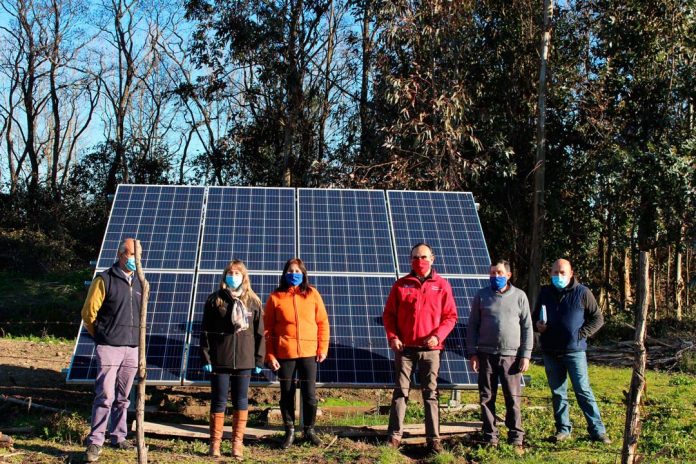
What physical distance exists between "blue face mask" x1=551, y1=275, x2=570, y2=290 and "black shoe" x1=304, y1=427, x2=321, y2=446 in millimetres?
2931

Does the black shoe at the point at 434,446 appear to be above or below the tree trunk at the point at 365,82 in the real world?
below

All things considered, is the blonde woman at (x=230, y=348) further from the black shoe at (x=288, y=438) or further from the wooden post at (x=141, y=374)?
the wooden post at (x=141, y=374)

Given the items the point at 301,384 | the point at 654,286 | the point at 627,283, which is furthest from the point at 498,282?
the point at 627,283

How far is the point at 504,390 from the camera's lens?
7934 millimetres

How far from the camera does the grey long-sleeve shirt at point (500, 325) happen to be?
26.1 feet

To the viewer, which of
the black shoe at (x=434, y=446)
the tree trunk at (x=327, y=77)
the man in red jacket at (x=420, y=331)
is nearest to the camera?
the black shoe at (x=434, y=446)

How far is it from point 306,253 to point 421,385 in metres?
2.33

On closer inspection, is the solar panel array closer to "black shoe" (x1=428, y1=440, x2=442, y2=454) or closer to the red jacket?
the red jacket

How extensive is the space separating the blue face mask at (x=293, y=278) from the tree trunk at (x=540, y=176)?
1060cm

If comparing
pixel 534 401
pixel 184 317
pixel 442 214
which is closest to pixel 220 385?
pixel 184 317

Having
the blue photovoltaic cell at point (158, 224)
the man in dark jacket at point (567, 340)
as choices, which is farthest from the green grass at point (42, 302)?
the man in dark jacket at point (567, 340)

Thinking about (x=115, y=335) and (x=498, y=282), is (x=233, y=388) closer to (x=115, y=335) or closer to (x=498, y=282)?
(x=115, y=335)

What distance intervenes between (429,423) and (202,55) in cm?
1885

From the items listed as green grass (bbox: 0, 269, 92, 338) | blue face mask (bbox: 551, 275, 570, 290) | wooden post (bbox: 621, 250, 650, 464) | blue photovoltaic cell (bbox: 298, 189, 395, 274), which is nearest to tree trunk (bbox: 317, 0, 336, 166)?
green grass (bbox: 0, 269, 92, 338)
